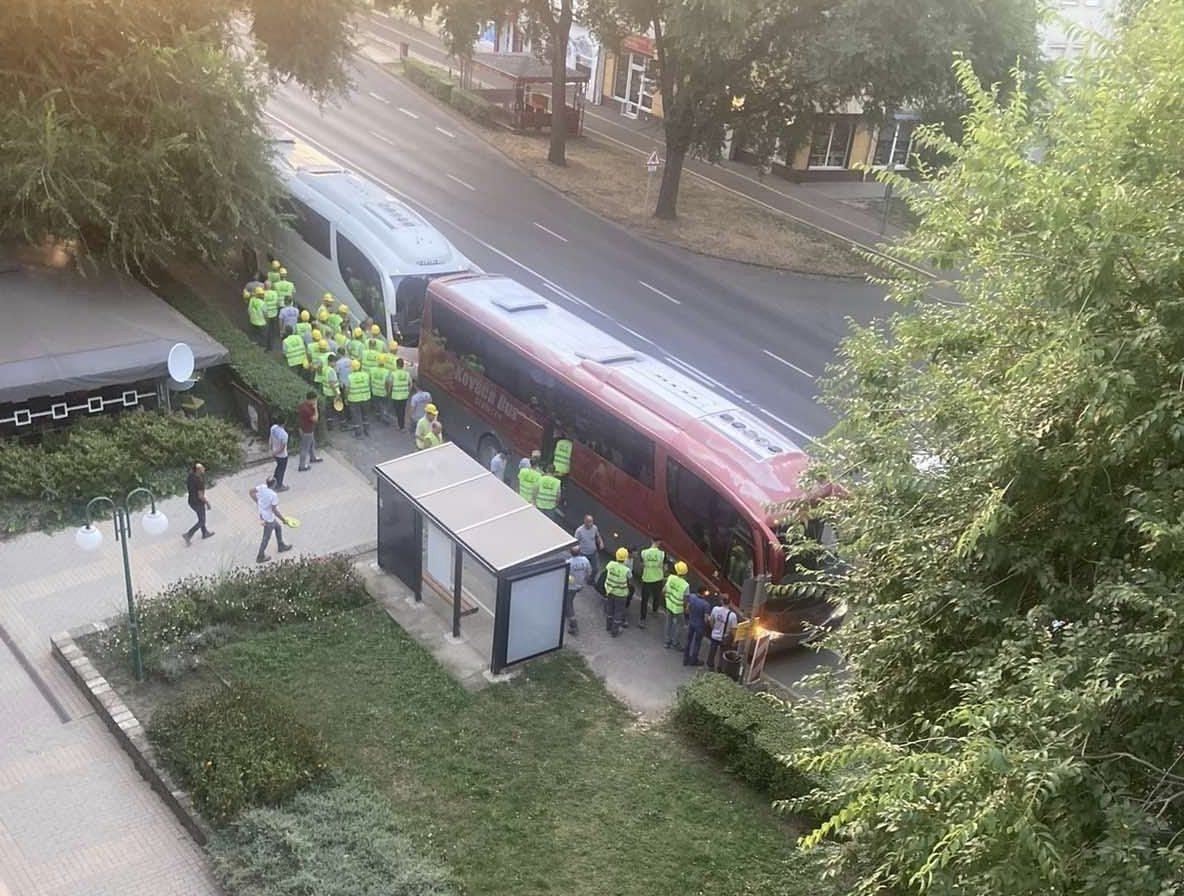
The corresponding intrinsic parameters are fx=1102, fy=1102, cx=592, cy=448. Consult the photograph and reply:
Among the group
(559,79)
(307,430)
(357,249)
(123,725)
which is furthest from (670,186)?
(123,725)

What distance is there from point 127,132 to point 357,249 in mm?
4752

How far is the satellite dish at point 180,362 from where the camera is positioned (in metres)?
17.1

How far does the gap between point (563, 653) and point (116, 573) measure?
21.4 ft

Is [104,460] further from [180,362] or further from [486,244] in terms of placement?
[486,244]

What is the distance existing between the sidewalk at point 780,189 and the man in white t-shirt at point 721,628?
22.5 meters

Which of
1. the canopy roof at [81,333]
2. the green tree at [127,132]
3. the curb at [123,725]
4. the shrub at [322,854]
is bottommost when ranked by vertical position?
the curb at [123,725]

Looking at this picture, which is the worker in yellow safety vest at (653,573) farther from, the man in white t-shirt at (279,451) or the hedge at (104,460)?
the hedge at (104,460)

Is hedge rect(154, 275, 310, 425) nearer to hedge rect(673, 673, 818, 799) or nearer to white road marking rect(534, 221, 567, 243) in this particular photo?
hedge rect(673, 673, 818, 799)

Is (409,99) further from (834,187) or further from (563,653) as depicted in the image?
(563,653)

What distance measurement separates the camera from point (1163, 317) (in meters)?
6.50

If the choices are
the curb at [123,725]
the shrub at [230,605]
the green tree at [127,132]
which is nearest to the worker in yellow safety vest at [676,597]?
the shrub at [230,605]

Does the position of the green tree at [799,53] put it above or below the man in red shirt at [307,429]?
above

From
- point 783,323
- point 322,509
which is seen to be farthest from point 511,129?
point 322,509

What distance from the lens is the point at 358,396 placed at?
19734 mm
